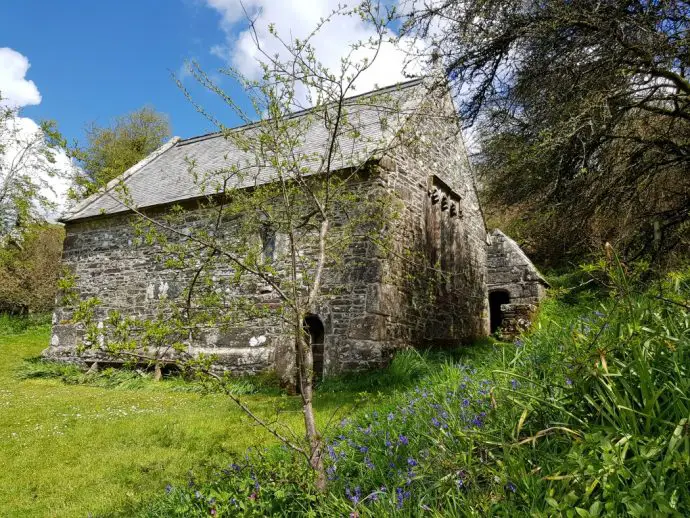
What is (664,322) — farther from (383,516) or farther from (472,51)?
(472,51)

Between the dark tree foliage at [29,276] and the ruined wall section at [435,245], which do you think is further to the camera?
the dark tree foliage at [29,276]

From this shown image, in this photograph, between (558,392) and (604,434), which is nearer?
(604,434)

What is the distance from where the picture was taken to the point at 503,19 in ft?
22.8

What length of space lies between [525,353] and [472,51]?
14.9 feet

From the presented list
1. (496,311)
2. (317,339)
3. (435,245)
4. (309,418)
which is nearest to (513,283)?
(496,311)

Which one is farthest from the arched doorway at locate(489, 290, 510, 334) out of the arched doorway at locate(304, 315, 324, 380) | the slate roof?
the arched doorway at locate(304, 315, 324, 380)

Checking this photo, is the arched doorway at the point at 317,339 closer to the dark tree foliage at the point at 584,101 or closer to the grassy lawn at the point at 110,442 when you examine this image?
the grassy lawn at the point at 110,442

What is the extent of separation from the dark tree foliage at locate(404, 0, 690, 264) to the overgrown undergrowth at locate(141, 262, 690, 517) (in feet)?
11.2

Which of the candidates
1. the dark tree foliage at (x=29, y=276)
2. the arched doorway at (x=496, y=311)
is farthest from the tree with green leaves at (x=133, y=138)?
the arched doorway at (x=496, y=311)

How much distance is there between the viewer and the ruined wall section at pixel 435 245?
33.5 ft

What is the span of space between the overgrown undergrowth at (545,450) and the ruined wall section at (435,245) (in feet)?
18.7

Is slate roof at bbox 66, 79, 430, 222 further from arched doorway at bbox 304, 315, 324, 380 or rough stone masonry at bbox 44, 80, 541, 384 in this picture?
arched doorway at bbox 304, 315, 324, 380

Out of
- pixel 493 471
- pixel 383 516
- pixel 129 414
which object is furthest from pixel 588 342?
pixel 129 414

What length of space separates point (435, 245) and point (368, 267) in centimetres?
288
